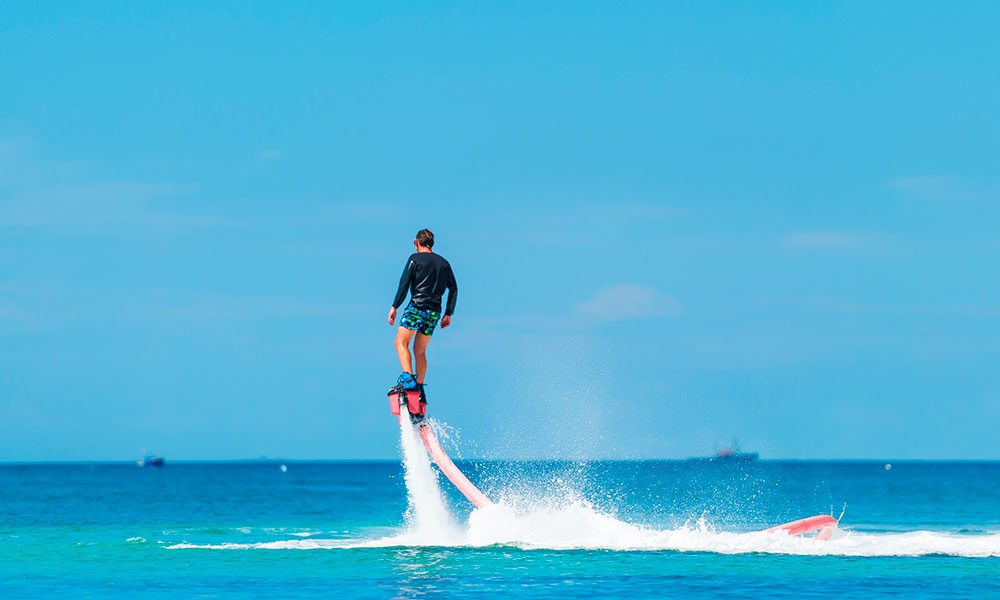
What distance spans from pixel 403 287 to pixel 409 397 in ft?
5.63

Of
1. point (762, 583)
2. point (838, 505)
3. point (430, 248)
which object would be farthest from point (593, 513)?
point (838, 505)

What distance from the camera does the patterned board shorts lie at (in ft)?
52.3

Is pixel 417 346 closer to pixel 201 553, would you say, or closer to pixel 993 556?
pixel 201 553

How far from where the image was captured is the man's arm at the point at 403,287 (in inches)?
617

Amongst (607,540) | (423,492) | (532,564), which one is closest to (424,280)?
(423,492)

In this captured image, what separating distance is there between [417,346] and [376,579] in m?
3.52

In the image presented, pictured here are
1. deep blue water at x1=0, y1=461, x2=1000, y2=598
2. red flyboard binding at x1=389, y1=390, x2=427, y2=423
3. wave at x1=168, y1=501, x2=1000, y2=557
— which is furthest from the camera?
wave at x1=168, y1=501, x2=1000, y2=557

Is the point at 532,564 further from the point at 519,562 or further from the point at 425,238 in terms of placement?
the point at 425,238

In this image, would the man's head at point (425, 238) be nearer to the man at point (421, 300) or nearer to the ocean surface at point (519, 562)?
the man at point (421, 300)

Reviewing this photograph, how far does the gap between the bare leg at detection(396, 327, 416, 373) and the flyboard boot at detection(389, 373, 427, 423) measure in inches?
7.0

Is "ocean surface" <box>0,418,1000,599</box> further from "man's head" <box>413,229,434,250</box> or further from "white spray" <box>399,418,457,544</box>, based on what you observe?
"man's head" <box>413,229,434,250</box>

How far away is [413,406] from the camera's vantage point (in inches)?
646

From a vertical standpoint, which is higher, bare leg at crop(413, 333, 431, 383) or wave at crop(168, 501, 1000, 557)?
bare leg at crop(413, 333, 431, 383)

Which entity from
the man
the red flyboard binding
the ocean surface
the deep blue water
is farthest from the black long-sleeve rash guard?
the deep blue water
